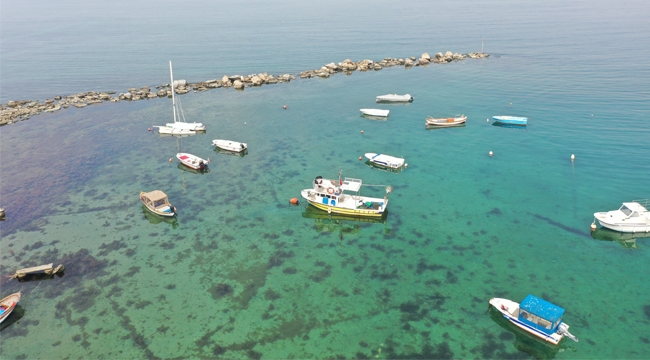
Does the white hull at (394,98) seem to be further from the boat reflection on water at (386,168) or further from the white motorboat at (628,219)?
the white motorboat at (628,219)

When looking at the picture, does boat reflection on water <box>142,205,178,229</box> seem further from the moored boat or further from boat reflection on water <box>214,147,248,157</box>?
boat reflection on water <box>214,147,248,157</box>

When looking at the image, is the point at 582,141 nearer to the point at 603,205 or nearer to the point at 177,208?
the point at 603,205

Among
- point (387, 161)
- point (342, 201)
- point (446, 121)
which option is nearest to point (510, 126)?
point (446, 121)

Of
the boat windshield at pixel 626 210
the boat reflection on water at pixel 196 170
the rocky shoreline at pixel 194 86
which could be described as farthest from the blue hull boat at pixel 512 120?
the boat reflection on water at pixel 196 170

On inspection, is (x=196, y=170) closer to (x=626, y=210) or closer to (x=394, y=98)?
(x=394, y=98)

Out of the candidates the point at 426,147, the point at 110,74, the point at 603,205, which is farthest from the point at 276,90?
the point at 603,205
